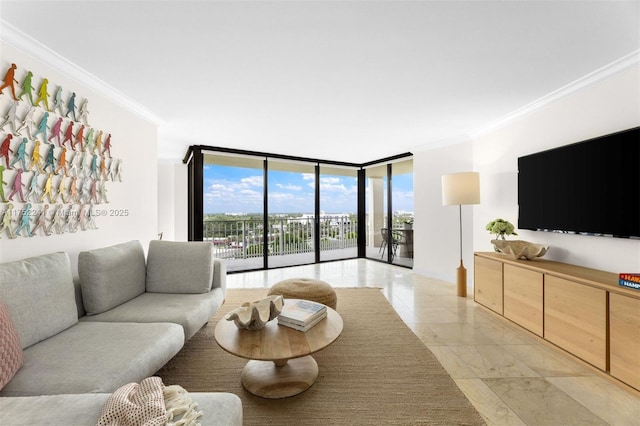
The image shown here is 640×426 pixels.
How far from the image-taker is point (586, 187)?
2.39 m

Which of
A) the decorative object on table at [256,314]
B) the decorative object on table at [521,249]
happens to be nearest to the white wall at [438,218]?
the decorative object on table at [521,249]

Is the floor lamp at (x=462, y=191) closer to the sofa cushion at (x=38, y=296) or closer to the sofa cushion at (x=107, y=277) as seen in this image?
the sofa cushion at (x=107, y=277)

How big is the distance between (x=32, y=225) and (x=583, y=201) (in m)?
4.48

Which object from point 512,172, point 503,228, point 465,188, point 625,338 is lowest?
point 625,338

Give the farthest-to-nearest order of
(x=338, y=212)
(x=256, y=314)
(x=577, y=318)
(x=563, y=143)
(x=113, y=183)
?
(x=338, y=212) → (x=113, y=183) → (x=563, y=143) → (x=577, y=318) → (x=256, y=314)

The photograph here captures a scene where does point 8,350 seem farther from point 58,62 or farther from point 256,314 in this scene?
point 58,62

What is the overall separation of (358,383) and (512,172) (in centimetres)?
310

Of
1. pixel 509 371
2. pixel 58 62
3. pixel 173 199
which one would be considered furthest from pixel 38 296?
pixel 173 199

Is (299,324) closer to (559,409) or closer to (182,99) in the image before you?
(559,409)

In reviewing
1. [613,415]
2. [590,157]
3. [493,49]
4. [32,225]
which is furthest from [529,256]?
[32,225]

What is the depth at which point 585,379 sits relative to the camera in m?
1.93

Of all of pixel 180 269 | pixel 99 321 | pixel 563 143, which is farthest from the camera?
pixel 563 143

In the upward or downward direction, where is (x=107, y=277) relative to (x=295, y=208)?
downward

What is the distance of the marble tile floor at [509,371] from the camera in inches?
63.0
